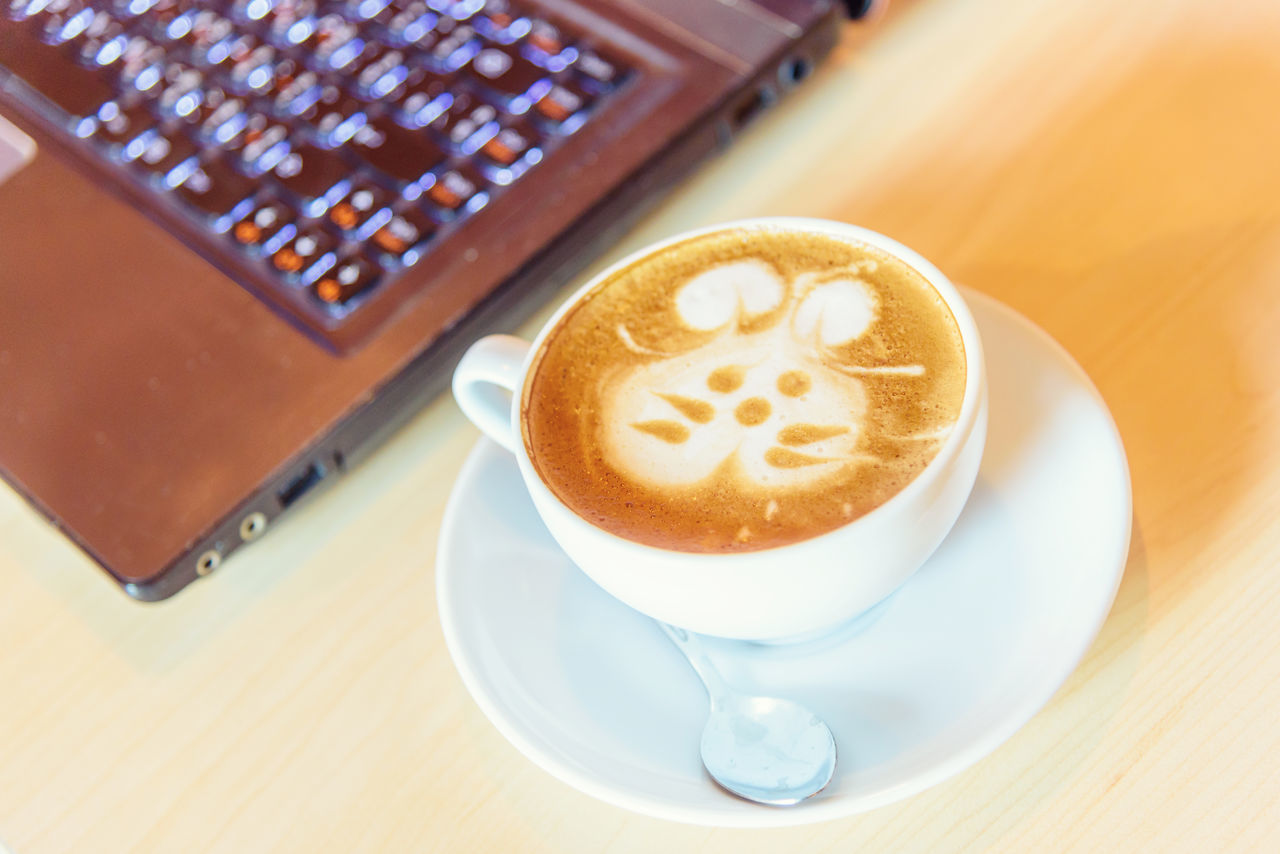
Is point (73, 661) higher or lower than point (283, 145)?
lower

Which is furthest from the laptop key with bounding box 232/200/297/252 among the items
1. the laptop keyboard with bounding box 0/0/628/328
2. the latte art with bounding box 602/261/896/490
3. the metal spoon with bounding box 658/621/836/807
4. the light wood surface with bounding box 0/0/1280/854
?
the metal spoon with bounding box 658/621/836/807

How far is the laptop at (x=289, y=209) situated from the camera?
577 mm

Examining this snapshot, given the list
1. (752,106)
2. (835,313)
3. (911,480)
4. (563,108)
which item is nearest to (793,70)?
(752,106)

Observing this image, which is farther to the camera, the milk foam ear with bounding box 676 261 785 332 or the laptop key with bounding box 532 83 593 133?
the laptop key with bounding box 532 83 593 133

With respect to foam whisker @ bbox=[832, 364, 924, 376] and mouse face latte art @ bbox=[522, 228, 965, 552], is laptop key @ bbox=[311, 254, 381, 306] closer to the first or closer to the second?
Result: mouse face latte art @ bbox=[522, 228, 965, 552]

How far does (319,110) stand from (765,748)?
477 mm

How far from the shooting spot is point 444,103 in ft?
2.22

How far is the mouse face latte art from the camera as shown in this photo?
449 mm

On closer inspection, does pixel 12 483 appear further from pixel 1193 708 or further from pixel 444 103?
pixel 1193 708

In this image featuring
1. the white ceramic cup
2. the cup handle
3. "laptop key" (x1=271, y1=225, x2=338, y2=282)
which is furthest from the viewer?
"laptop key" (x1=271, y1=225, x2=338, y2=282)

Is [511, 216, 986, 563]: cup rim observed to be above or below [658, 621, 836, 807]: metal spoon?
above

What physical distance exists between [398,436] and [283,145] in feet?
0.65

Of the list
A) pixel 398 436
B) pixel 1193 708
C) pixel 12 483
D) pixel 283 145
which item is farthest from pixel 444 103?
pixel 1193 708

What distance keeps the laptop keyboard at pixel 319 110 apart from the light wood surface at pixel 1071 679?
0.30 feet
